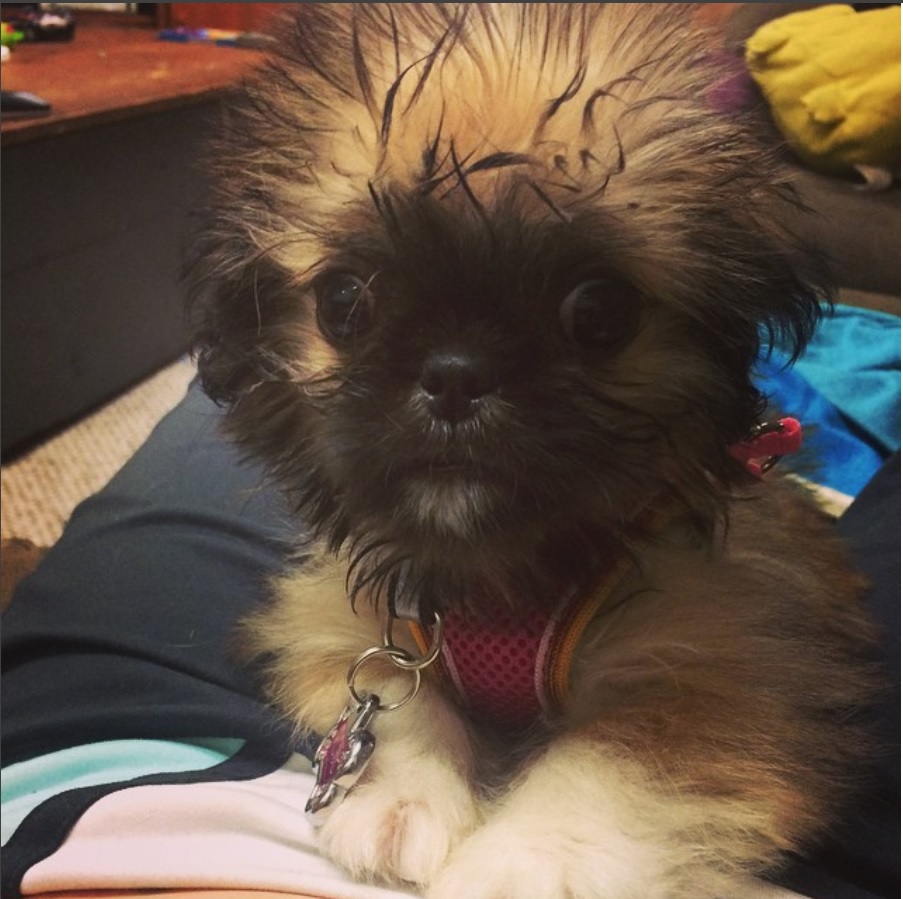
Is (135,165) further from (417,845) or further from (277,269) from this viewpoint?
(417,845)

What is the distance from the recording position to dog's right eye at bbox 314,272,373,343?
0.72 meters

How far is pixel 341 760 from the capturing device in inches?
31.5

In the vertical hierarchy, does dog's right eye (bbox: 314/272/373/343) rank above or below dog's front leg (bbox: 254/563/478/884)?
above

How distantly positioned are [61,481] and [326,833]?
1.77 metres

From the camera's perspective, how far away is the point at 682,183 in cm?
72

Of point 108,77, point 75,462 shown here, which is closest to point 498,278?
point 75,462

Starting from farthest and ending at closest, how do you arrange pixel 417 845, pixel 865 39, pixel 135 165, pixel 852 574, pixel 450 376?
pixel 135 165 < pixel 865 39 < pixel 852 574 < pixel 417 845 < pixel 450 376

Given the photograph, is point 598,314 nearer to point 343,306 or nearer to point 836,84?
point 343,306

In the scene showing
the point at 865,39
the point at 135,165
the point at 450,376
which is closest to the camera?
the point at 450,376

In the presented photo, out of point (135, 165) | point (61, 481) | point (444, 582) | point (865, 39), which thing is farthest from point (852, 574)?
point (135, 165)

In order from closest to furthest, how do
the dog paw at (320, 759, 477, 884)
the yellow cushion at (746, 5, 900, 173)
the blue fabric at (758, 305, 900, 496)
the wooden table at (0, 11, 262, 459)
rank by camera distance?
the dog paw at (320, 759, 477, 884), the blue fabric at (758, 305, 900, 496), the yellow cushion at (746, 5, 900, 173), the wooden table at (0, 11, 262, 459)

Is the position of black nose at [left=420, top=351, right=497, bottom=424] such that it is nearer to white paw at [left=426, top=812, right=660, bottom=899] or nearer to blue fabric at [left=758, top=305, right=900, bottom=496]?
white paw at [left=426, top=812, right=660, bottom=899]

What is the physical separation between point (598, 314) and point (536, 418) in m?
0.10

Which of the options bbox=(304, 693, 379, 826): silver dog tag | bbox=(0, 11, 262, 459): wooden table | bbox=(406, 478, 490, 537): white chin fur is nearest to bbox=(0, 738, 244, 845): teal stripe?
bbox=(304, 693, 379, 826): silver dog tag
